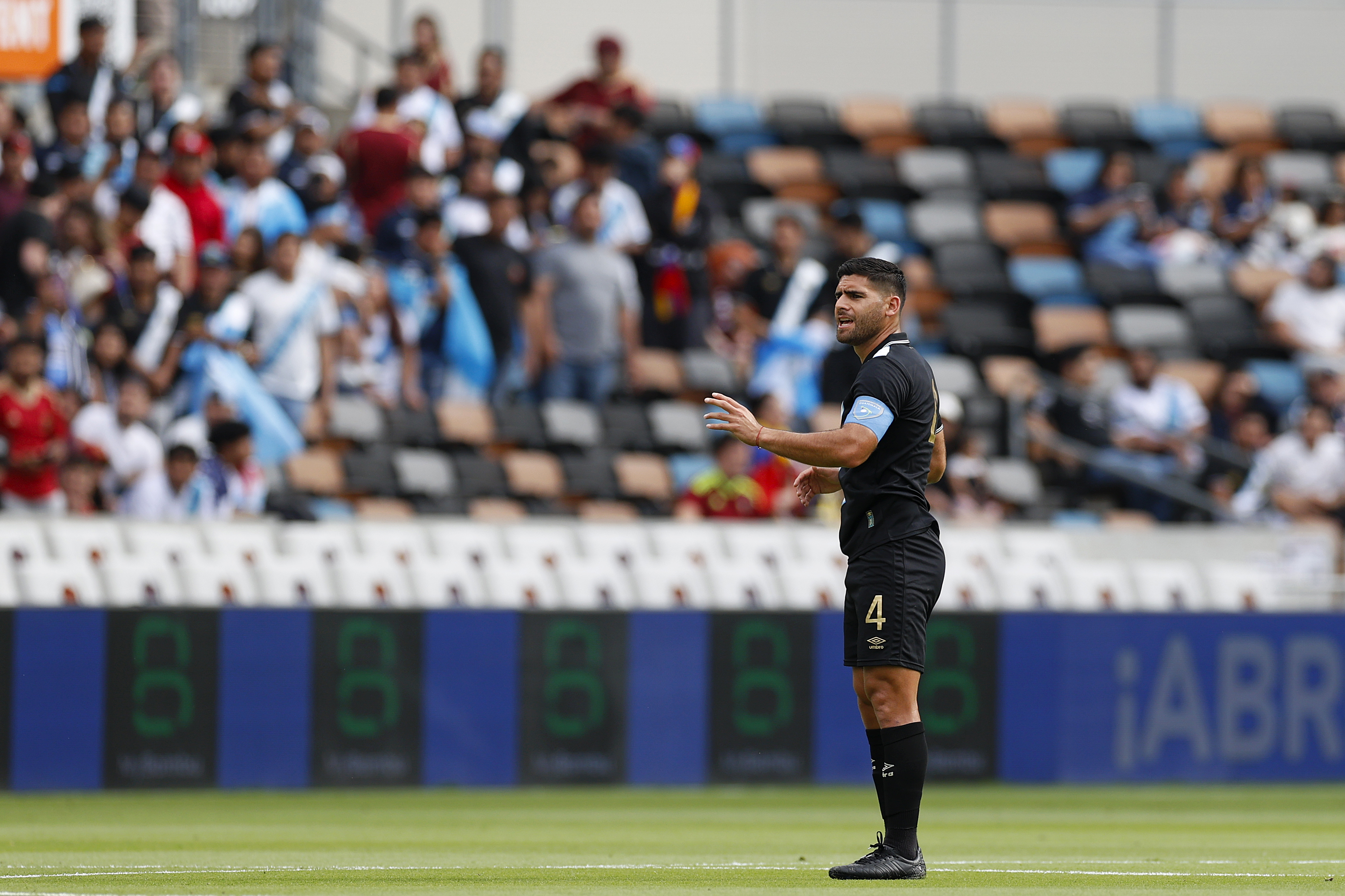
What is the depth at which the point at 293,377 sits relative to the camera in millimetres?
15594

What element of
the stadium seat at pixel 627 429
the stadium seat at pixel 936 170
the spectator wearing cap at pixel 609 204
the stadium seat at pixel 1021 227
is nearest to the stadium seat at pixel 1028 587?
the stadium seat at pixel 627 429

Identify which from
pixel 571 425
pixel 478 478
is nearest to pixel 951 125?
pixel 571 425

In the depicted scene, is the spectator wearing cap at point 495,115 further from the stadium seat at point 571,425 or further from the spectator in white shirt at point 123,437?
the spectator in white shirt at point 123,437

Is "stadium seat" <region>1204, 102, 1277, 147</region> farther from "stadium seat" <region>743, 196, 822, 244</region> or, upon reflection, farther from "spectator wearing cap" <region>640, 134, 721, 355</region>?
"spectator wearing cap" <region>640, 134, 721, 355</region>

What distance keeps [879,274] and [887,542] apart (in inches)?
38.8

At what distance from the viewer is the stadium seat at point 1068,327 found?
20.6 m

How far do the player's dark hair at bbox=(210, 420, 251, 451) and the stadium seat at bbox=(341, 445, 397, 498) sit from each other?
1.95 metres

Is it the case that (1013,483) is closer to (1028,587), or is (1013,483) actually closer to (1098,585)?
(1098,585)

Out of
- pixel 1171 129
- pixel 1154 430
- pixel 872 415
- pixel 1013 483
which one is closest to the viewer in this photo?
pixel 872 415

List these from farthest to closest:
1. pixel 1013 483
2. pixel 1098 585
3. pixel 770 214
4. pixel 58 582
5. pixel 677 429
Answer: pixel 770 214 → pixel 1013 483 → pixel 677 429 → pixel 1098 585 → pixel 58 582

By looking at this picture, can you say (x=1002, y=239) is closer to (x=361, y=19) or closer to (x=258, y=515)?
(x=361, y=19)

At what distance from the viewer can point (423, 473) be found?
16141 mm

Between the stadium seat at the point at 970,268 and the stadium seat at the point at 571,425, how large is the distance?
555 centimetres

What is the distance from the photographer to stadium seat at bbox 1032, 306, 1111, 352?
20.6 metres
